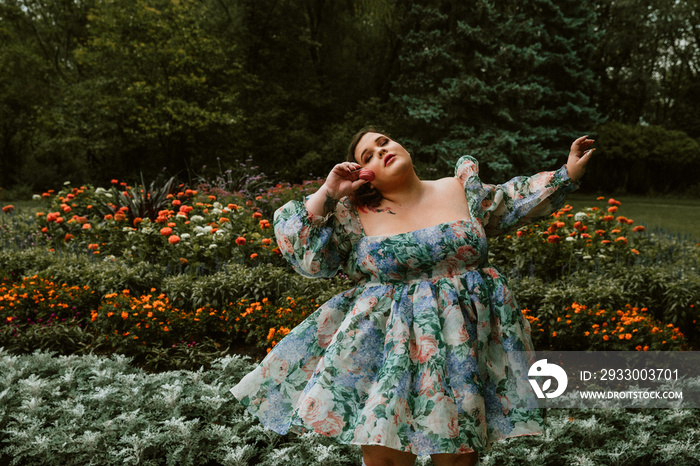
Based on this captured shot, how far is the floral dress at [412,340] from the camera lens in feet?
5.10

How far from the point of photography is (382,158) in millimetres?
1844

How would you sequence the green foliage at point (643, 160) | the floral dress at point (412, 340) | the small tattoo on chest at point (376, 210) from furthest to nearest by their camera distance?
the green foliage at point (643, 160) < the small tattoo on chest at point (376, 210) < the floral dress at point (412, 340)

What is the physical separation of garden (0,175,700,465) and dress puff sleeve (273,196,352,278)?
120 centimetres

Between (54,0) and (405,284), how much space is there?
22.7m

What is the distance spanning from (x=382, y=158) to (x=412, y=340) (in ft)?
2.05

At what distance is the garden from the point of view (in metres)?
2.65

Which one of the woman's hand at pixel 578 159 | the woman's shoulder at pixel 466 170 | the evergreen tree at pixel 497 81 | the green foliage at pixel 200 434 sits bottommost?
the green foliage at pixel 200 434

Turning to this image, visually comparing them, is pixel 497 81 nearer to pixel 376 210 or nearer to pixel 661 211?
pixel 661 211

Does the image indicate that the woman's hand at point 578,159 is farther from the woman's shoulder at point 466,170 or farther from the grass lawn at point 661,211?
the grass lawn at point 661,211

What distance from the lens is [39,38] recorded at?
66.6 ft

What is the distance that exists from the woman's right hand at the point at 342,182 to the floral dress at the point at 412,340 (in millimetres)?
99

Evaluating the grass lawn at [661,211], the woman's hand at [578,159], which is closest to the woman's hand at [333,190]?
the woman's hand at [578,159]

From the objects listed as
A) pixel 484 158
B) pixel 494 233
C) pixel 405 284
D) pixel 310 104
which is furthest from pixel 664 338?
pixel 310 104

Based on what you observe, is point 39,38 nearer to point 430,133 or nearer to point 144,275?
point 430,133
